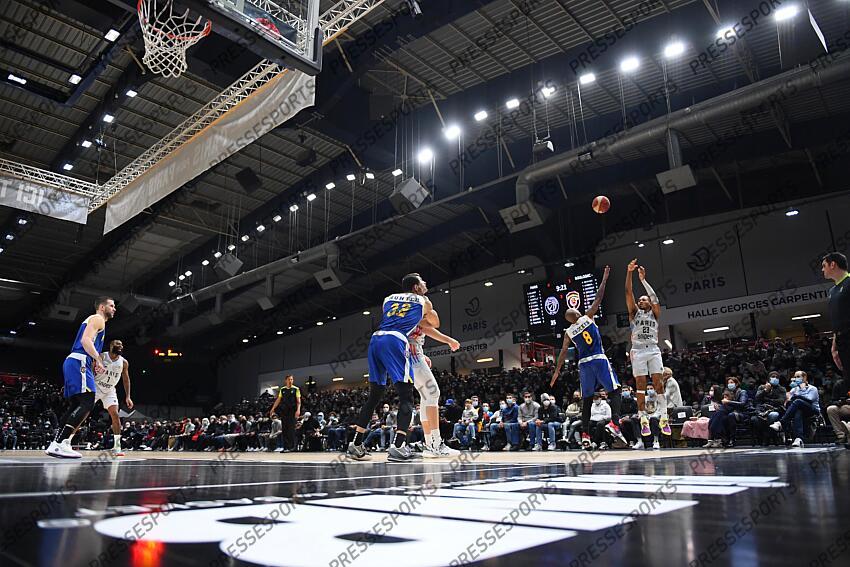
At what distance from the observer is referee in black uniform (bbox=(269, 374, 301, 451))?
11.0 m

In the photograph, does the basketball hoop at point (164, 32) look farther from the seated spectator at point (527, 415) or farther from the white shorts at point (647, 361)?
the seated spectator at point (527, 415)

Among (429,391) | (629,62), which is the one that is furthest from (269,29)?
(629,62)

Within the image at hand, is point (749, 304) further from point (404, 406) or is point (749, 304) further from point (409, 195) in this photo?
point (404, 406)

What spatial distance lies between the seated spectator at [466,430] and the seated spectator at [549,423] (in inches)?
65.2

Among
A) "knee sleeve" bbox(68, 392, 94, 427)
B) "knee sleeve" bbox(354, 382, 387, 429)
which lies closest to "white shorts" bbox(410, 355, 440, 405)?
"knee sleeve" bbox(354, 382, 387, 429)

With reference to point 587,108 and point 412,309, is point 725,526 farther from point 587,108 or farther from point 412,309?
point 587,108

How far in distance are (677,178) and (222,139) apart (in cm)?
915

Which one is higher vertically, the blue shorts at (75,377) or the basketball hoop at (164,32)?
the basketball hoop at (164,32)

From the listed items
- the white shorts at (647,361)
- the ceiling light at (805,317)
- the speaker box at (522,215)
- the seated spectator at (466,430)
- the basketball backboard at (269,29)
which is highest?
the speaker box at (522,215)

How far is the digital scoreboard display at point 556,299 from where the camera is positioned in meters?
16.5

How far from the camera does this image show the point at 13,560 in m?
0.71

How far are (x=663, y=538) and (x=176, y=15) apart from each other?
832cm

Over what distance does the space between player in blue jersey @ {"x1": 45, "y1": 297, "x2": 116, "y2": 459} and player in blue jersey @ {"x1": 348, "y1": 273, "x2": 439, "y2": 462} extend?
304 cm

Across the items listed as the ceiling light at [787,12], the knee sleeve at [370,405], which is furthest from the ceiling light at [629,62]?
the knee sleeve at [370,405]
